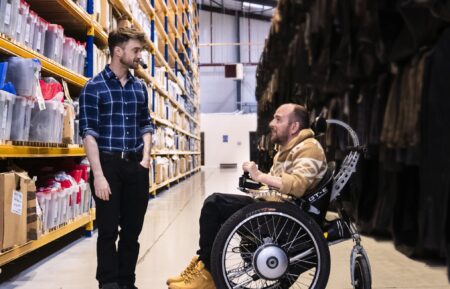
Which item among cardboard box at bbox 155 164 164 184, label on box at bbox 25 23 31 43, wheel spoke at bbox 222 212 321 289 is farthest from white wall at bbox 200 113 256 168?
wheel spoke at bbox 222 212 321 289

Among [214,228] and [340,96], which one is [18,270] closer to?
[214,228]

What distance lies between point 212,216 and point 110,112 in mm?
713

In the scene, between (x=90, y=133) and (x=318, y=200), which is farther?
Result: (x=90, y=133)

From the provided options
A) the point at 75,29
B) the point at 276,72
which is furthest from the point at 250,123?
the point at 75,29

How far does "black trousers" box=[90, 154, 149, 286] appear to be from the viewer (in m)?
2.21

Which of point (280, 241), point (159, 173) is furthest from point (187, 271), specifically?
point (159, 173)

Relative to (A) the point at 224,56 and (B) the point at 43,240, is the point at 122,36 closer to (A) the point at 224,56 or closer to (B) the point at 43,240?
(B) the point at 43,240

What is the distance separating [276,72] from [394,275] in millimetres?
3206

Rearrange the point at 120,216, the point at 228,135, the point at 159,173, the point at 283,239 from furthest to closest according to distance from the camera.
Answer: the point at 228,135 < the point at 159,173 < the point at 120,216 < the point at 283,239

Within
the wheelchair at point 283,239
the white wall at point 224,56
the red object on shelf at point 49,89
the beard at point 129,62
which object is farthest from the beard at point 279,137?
the white wall at point 224,56

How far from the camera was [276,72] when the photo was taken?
213 inches

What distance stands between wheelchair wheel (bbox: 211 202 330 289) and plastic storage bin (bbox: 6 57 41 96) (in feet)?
4.70

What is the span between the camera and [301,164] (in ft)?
6.69

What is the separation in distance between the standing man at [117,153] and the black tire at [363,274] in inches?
42.4
